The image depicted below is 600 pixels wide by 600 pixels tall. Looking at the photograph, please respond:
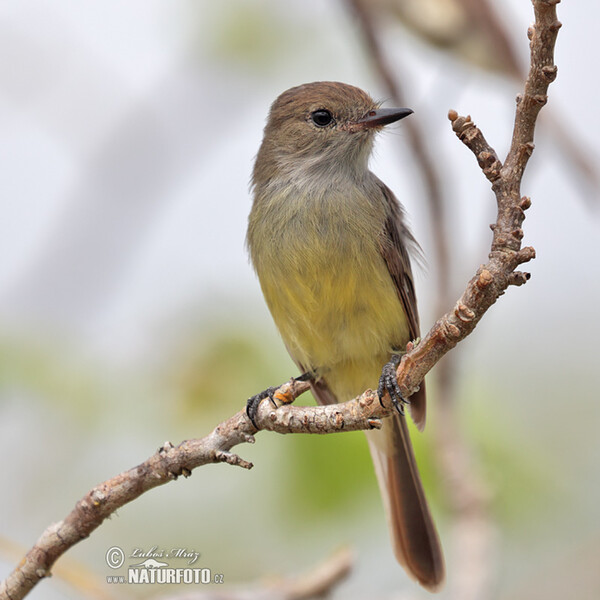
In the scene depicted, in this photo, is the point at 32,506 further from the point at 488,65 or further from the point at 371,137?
the point at 488,65

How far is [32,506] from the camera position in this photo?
4.18 m

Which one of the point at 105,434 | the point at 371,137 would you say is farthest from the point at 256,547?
the point at 371,137

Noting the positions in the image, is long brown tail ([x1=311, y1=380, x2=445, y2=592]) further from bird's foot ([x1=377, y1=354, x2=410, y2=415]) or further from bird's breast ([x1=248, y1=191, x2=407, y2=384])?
bird's foot ([x1=377, y1=354, x2=410, y2=415])

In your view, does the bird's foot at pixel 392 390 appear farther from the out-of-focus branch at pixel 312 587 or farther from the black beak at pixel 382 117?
the black beak at pixel 382 117

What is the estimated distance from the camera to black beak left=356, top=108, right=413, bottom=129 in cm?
372

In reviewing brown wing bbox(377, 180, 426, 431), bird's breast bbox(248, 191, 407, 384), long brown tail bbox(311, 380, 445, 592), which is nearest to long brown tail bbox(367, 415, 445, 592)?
long brown tail bbox(311, 380, 445, 592)

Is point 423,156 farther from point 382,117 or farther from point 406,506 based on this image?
point 406,506

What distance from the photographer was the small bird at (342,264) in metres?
3.68

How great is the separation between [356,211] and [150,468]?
173 centimetres

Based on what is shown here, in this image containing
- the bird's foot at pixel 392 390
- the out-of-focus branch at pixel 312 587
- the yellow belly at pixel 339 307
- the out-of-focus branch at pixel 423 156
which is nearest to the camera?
the bird's foot at pixel 392 390

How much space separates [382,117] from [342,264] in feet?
2.62

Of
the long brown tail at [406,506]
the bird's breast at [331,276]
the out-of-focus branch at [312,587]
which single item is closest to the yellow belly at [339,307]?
the bird's breast at [331,276]

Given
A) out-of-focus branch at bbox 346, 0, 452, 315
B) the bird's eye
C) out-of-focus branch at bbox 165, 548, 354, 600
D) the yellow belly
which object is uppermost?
the bird's eye

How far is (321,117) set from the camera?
14.0 feet
